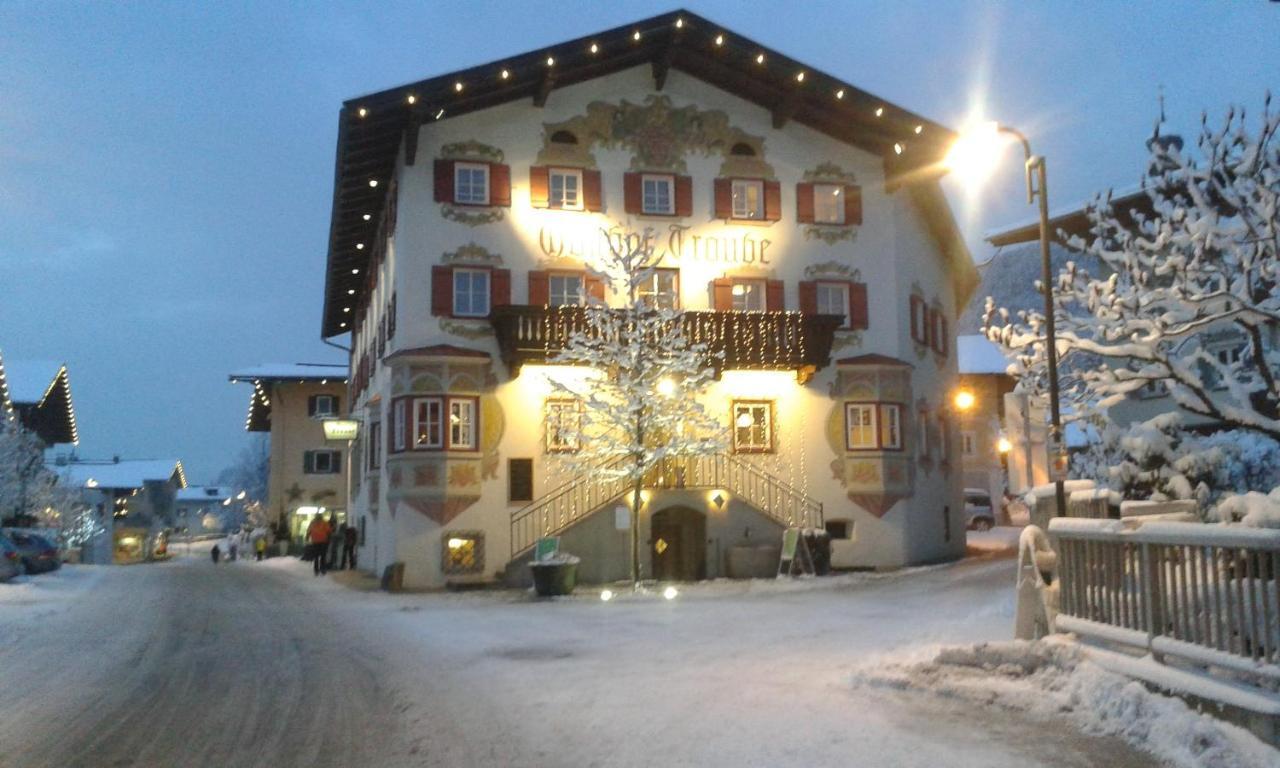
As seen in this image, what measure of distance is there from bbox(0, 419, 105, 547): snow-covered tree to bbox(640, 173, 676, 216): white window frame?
29207 mm

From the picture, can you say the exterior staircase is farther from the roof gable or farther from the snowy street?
the roof gable

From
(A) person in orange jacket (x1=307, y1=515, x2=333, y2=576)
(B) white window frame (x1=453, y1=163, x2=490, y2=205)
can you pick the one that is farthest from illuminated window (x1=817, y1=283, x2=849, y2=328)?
(A) person in orange jacket (x1=307, y1=515, x2=333, y2=576)

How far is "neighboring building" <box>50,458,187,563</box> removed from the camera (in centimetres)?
8744

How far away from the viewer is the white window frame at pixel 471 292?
88.2 feet

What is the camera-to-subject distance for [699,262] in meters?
28.6

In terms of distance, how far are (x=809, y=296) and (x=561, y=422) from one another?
7.22 metres

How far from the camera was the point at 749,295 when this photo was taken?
95.3 feet

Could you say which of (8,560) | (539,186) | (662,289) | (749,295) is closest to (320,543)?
(8,560)

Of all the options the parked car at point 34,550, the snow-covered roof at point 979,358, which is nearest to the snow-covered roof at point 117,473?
the parked car at point 34,550

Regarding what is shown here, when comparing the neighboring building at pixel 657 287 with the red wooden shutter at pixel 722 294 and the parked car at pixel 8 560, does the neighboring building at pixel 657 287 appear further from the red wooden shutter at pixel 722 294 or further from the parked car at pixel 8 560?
the parked car at pixel 8 560

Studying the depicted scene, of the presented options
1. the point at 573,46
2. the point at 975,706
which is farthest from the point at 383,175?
the point at 975,706

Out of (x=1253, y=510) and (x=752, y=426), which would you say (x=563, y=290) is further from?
(x=1253, y=510)

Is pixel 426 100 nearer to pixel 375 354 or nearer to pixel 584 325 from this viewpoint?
pixel 584 325

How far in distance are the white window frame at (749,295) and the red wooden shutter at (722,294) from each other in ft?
0.67
